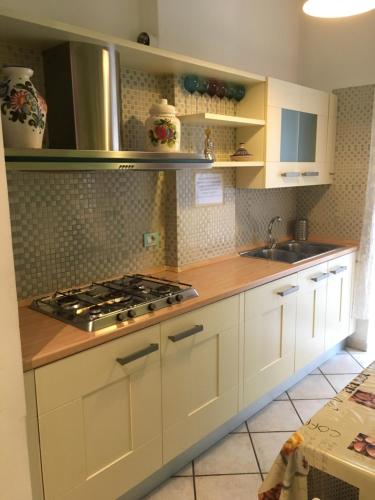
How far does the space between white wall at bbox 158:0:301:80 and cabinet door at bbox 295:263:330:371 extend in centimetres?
151

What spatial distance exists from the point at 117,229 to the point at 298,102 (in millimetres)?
1603

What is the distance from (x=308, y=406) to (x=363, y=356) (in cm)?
100

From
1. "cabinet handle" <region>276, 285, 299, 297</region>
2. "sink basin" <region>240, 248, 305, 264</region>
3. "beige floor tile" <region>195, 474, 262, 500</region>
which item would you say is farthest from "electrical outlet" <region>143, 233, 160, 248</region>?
"beige floor tile" <region>195, 474, 262, 500</region>

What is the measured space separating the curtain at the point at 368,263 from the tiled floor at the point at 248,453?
0.61 metres

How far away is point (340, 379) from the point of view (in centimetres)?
300

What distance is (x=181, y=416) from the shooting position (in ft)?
6.44

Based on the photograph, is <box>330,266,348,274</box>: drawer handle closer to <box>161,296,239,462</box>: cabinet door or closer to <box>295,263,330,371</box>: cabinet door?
<box>295,263,330,371</box>: cabinet door

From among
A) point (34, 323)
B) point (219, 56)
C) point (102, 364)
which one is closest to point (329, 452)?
point (102, 364)

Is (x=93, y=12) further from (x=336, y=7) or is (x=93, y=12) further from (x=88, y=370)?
(x=88, y=370)

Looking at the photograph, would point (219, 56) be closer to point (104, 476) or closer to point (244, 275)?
point (244, 275)

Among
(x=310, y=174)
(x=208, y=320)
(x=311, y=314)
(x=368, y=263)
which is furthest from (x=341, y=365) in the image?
(x=208, y=320)

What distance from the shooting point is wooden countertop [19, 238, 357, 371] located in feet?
4.75

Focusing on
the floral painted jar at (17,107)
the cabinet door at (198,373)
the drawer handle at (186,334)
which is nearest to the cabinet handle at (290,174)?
the cabinet door at (198,373)

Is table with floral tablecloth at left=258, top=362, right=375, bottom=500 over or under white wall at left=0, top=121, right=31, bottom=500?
under
